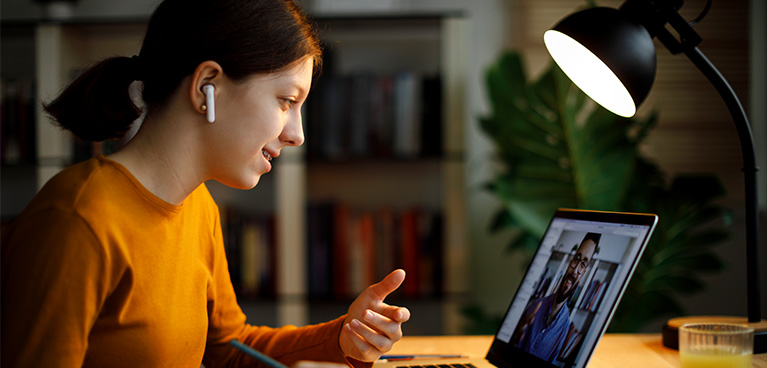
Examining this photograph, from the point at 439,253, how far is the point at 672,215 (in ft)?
2.60

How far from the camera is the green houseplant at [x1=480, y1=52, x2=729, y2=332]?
78.2 inches

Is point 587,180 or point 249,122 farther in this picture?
point 587,180

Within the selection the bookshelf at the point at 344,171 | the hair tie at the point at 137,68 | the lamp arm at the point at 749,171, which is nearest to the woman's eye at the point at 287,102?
the hair tie at the point at 137,68

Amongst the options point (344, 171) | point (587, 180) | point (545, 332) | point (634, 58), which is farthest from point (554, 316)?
point (344, 171)

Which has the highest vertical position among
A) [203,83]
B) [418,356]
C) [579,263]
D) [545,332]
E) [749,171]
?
[203,83]

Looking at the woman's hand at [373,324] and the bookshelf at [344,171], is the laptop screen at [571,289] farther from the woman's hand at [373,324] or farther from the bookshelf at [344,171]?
the bookshelf at [344,171]

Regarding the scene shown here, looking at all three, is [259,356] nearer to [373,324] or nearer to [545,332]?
[373,324]

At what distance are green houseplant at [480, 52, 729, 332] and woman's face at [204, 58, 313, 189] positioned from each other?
120 centimetres

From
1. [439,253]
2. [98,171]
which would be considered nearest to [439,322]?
[439,253]

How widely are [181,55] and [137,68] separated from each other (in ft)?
0.33

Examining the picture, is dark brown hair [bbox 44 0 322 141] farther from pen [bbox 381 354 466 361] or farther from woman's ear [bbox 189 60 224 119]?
pen [bbox 381 354 466 361]

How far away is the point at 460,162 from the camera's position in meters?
2.23

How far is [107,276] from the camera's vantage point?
2.62 feet

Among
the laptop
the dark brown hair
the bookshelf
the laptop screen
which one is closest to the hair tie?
the dark brown hair
